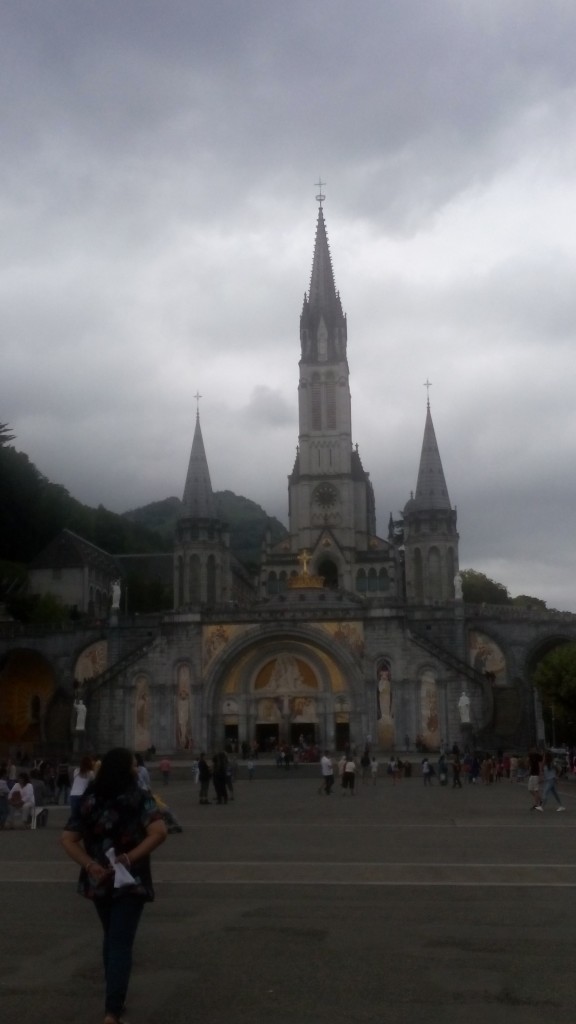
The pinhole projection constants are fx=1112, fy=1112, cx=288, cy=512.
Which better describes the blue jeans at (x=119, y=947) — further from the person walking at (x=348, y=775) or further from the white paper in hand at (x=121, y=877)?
the person walking at (x=348, y=775)

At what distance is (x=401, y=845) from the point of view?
1625 cm

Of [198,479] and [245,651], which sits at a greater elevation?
[198,479]

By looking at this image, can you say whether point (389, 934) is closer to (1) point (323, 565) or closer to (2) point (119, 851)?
(2) point (119, 851)

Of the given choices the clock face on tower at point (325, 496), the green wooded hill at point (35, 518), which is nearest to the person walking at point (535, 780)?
the green wooded hill at point (35, 518)

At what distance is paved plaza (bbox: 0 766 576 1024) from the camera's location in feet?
22.8

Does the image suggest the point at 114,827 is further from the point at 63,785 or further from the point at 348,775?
the point at 348,775

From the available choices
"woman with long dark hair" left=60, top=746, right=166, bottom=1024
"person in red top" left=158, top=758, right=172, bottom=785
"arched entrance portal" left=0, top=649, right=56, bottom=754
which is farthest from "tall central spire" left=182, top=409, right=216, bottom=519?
"woman with long dark hair" left=60, top=746, right=166, bottom=1024

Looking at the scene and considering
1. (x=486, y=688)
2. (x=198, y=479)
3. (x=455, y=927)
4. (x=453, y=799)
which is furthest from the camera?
(x=198, y=479)

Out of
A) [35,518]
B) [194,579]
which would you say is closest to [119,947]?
[194,579]

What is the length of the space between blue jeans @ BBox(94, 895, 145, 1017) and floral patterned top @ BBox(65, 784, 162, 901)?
81 millimetres

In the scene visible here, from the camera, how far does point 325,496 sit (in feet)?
288

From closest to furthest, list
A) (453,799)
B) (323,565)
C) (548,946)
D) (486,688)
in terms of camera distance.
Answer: (548,946) < (453,799) < (486,688) < (323,565)

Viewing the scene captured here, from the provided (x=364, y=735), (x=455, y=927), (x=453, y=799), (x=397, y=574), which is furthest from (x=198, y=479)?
(x=455, y=927)

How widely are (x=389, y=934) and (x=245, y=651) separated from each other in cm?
5036
